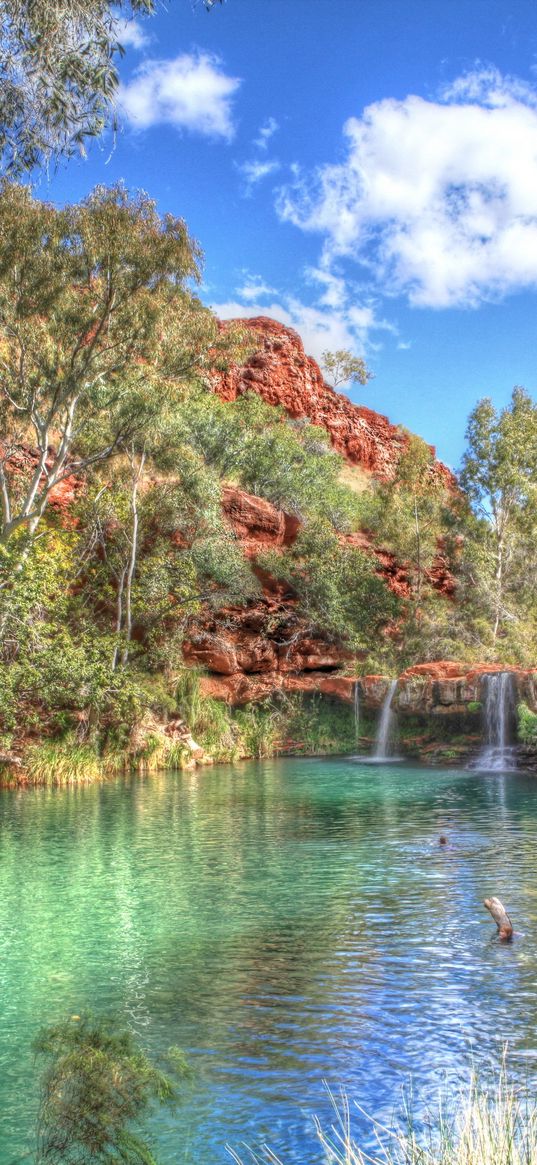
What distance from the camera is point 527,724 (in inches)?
933

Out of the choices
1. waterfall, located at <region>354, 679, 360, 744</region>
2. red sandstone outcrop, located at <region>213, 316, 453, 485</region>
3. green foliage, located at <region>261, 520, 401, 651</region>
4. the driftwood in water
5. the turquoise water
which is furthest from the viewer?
red sandstone outcrop, located at <region>213, 316, 453, 485</region>

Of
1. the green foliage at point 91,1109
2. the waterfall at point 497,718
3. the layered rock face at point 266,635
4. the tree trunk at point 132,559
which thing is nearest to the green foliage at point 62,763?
the tree trunk at point 132,559

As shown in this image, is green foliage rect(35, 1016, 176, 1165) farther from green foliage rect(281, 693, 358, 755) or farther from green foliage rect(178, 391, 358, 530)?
green foliage rect(281, 693, 358, 755)

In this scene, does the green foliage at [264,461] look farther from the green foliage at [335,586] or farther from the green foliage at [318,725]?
the green foliage at [318,725]

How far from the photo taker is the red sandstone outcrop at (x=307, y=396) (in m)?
60.4

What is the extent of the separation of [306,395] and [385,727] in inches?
1478

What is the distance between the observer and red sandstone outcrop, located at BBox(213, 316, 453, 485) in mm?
60438

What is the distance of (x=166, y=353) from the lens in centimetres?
1998

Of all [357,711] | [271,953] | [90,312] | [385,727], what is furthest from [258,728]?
[271,953]

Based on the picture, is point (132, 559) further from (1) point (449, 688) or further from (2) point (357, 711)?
(1) point (449, 688)

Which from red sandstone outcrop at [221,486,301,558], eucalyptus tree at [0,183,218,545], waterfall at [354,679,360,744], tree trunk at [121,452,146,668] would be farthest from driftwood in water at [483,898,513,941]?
red sandstone outcrop at [221,486,301,558]

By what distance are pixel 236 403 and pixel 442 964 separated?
143ft

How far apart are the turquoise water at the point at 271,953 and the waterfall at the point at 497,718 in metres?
9.38

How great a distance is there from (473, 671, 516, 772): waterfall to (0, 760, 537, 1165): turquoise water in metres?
9.38
